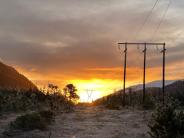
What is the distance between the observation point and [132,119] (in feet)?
138

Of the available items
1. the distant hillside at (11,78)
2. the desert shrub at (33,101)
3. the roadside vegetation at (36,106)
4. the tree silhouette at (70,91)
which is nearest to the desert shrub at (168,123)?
the roadside vegetation at (36,106)

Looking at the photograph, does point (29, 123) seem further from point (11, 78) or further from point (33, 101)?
point (11, 78)

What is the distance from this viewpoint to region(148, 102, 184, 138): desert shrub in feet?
70.8

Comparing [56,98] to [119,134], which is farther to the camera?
[56,98]

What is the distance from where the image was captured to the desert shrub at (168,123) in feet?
70.8

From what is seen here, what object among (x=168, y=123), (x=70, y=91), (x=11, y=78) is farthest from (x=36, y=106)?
(x=11, y=78)

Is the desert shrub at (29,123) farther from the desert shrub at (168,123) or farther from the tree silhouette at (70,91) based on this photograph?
the tree silhouette at (70,91)

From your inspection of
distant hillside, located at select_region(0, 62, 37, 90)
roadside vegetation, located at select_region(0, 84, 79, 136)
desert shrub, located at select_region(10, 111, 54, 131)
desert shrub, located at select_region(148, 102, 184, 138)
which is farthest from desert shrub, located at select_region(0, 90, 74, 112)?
distant hillside, located at select_region(0, 62, 37, 90)

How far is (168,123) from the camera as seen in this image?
71.7 feet

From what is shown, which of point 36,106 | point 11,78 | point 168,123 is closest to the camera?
point 168,123

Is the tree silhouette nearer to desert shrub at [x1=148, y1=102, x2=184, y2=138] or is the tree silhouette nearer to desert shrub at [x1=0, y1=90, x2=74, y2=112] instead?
desert shrub at [x1=0, y1=90, x2=74, y2=112]

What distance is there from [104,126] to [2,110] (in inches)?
513

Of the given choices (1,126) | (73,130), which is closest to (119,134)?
(73,130)

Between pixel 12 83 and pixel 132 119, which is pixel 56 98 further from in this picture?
pixel 12 83
